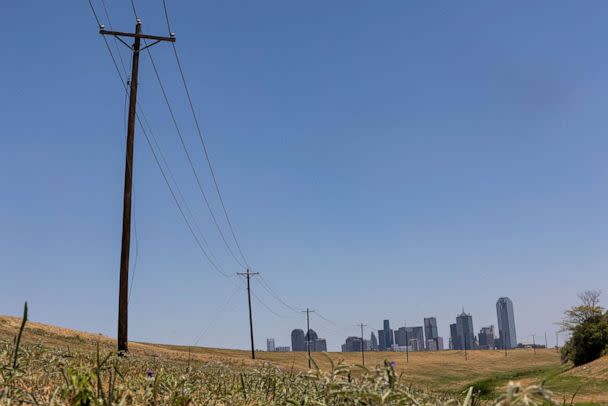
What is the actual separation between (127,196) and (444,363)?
114 meters

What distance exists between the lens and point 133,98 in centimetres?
2667

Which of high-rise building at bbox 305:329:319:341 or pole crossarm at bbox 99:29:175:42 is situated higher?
pole crossarm at bbox 99:29:175:42

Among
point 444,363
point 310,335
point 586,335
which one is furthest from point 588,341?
point 444,363

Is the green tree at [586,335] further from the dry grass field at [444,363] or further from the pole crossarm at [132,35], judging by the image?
the pole crossarm at [132,35]

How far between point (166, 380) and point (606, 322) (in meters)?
68.0

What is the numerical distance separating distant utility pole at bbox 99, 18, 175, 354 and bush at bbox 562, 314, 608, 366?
50.9 m

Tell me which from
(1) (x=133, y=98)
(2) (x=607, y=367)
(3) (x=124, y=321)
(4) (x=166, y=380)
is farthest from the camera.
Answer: (2) (x=607, y=367)

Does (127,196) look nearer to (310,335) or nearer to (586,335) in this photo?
(586,335)

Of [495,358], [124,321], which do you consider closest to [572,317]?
[124,321]

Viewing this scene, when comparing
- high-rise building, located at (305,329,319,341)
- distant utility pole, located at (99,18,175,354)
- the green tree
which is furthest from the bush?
distant utility pole, located at (99,18,175,354)

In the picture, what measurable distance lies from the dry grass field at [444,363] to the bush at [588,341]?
2.71m

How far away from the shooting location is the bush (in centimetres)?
6084

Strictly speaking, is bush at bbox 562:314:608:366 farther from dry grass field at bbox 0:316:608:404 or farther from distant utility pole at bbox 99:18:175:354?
distant utility pole at bbox 99:18:175:354

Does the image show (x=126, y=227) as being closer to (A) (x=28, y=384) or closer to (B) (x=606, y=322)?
(A) (x=28, y=384)
